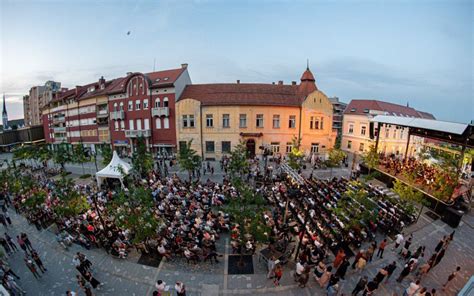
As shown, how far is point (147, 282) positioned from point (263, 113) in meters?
27.2

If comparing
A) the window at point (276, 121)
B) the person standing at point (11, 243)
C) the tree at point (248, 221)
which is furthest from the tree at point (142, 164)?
the window at point (276, 121)

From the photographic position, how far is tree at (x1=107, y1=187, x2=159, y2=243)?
37.8 feet

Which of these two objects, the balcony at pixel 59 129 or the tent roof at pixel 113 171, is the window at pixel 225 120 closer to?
the tent roof at pixel 113 171

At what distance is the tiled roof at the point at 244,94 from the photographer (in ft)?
111

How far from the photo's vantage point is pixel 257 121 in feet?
112

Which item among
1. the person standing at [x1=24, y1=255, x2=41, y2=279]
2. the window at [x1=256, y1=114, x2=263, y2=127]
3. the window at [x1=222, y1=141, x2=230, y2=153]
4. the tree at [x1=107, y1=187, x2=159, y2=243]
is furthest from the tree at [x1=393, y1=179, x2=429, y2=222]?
the window at [x1=222, y1=141, x2=230, y2=153]

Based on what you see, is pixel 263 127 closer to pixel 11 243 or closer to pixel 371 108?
pixel 371 108

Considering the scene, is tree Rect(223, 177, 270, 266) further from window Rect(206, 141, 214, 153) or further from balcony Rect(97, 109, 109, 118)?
balcony Rect(97, 109, 109, 118)

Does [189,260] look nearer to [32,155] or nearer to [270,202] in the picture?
[270,202]

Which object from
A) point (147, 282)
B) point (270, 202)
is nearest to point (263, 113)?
point (270, 202)

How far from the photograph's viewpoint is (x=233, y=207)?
11820 mm

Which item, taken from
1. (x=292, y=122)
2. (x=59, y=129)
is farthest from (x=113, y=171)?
(x=59, y=129)

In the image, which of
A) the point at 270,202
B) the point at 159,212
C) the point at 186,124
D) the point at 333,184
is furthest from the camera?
the point at 186,124

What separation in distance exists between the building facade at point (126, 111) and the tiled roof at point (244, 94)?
3408 millimetres
